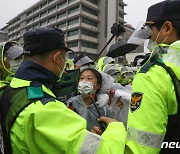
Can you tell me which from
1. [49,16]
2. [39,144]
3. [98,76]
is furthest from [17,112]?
[49,16]

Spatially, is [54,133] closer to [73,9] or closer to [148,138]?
[148,138]

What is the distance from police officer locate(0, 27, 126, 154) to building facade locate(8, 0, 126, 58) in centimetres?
3991

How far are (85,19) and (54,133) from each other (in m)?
43.6

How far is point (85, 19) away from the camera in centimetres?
4375

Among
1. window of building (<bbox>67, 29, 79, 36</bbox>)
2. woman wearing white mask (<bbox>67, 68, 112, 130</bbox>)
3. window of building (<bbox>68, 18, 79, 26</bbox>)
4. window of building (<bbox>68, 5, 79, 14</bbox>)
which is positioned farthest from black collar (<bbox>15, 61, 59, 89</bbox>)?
window of building (<bbox>68, 5, 79, 14</bbox>)

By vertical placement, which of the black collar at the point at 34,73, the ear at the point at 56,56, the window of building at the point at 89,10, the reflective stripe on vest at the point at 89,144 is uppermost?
the window of building at the point at 89,10

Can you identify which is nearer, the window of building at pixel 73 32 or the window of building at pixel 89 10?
the window of building at pixel 73 32

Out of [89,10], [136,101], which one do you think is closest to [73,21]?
[89,10]

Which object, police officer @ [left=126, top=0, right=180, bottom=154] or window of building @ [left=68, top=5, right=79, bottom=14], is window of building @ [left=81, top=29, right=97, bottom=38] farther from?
police officer @ [left=126, top=0, right=180, bottom=154]

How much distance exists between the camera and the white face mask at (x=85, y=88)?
296 centimetres

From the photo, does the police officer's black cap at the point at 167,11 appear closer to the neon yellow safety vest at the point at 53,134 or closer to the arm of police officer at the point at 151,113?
the arm of police officer at the point at 151,113

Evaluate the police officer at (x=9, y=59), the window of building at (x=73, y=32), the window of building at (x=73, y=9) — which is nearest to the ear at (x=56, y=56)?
the police officer at (x=9, y=59)

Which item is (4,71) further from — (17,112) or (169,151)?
(169,151)

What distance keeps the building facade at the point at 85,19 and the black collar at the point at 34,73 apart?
39877 mm
